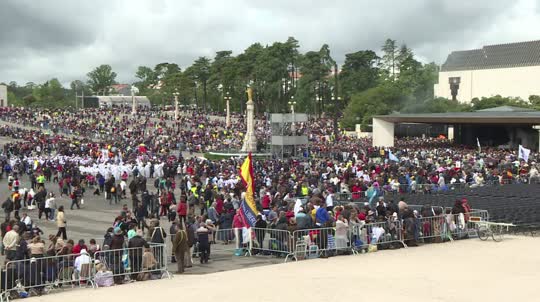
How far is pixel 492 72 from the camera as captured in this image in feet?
345

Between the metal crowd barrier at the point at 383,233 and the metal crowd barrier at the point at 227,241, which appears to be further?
the metal crowd barrier at the point at 383,233

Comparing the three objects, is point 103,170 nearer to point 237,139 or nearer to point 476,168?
point 476,168

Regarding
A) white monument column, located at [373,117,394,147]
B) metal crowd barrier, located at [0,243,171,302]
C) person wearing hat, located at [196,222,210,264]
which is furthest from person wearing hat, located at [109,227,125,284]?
white monument column, located at [373,117,394,147]

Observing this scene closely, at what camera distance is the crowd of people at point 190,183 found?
18234 millimetres

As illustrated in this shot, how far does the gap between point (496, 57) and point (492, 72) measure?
2.97 metres

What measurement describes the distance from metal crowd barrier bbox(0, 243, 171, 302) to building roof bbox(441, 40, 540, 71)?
3677 inches

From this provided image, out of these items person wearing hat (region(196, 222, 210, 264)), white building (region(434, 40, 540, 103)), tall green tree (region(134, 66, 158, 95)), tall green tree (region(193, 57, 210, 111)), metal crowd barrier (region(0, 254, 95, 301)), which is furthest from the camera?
tall green tree (region(134, 66, 158, 95))

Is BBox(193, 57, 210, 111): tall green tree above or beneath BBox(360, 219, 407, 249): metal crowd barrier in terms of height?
above

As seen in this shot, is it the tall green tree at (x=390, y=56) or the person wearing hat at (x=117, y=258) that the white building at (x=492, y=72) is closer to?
the tall green tree at (x=390, y=56)

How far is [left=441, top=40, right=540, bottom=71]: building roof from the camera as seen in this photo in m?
101

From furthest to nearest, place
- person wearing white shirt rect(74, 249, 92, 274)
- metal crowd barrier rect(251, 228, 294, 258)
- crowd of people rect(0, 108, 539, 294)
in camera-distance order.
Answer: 1. metal crowd barrier rect(251, 228, 294, 258)
2. crowd of people rect(0, 108, 539, 294)
3. person wearing white shirt rect(74, 249, 92, 274)

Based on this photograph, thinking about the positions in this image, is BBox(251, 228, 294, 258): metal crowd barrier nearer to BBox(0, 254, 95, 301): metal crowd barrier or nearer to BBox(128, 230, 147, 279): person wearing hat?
BBox(128, 230, 147, 279): person wearing hat

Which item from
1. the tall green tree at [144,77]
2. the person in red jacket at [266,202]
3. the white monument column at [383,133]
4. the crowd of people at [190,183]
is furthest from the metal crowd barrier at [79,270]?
the tall green tree at [144,77]

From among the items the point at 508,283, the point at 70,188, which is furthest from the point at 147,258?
the point at 70,188
